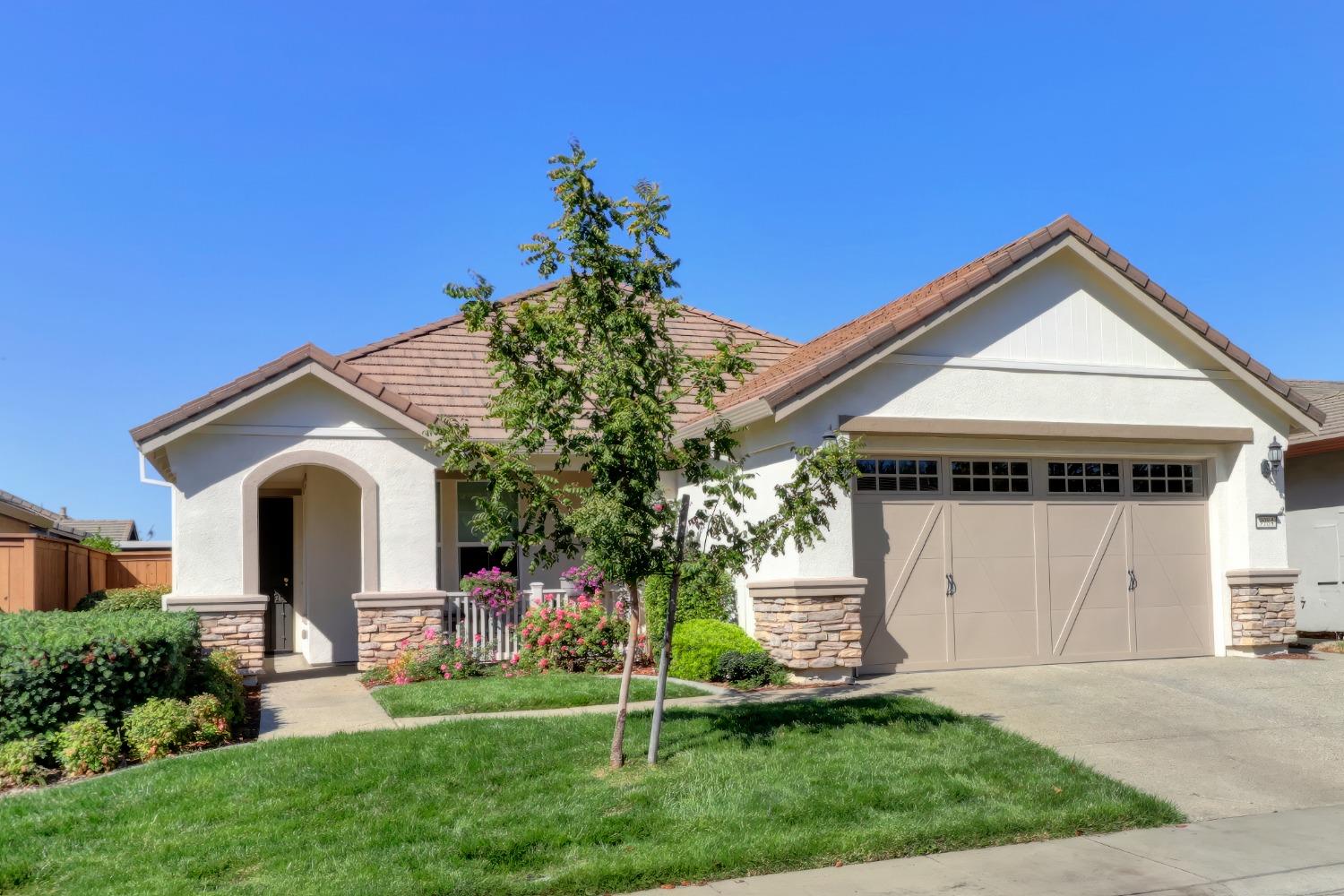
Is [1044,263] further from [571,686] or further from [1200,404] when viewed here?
[571,686]

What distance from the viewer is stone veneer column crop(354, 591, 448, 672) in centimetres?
1384

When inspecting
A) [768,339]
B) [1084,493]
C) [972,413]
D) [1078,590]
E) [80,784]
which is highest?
[768,339]

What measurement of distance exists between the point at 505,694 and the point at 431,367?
23.2ft

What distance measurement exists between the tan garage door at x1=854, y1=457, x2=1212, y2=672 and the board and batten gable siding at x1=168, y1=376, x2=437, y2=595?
18.5 ft

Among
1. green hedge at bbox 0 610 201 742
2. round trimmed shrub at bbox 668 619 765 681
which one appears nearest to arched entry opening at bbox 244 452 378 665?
round trimmed shrub at bbox 668 619 765 681

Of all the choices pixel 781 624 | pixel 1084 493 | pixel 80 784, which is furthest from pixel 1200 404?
pixel 80 784

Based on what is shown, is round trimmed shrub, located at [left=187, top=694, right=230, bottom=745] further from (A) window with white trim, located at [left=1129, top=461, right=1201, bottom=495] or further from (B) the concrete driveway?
(A) window with white trim, located at [left=1129, top=461, right=1201, bottom=495]

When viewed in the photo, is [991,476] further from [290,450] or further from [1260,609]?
[290,450]

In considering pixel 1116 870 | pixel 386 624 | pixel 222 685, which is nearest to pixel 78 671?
pixel 222 685

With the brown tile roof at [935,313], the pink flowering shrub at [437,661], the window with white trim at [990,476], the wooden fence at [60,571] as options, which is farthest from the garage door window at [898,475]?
the wooden fence at [60,571]

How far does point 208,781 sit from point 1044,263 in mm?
11140

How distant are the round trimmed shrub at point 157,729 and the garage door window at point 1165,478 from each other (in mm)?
11414

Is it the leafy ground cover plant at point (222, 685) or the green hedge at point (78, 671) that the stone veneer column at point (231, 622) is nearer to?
the leafy ground cover plant at point (222, 685)

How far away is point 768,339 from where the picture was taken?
1961 centimetres
